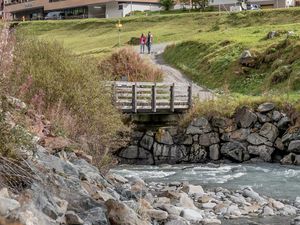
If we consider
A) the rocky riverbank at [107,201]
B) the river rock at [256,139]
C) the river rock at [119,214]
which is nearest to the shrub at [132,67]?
the river rock at [256,139]

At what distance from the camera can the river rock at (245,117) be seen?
29.7 metres

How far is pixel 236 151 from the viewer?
29438 mm

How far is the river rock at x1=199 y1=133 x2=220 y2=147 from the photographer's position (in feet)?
98.9

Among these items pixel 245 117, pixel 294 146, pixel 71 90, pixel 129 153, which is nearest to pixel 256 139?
pixel 245 117

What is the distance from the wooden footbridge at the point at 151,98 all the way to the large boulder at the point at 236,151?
10.5 ft

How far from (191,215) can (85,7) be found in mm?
89514

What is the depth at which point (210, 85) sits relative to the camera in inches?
1604

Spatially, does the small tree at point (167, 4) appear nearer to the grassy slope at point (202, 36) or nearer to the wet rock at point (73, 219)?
the grassy slope at point (202, 36)

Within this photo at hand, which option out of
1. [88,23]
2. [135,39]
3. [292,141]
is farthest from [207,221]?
[88,23]

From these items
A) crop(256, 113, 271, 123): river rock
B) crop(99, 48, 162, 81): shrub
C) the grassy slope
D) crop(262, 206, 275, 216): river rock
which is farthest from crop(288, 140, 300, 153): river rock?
crop(99, 48, 162, 81): shrub

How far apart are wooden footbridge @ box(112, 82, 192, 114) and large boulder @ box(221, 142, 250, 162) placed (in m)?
3.21

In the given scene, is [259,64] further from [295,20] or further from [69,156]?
[69,156]

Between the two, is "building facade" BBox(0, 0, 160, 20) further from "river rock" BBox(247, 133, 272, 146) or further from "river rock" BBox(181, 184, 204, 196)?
"river rock" BBox(181, 184, 204, 196)

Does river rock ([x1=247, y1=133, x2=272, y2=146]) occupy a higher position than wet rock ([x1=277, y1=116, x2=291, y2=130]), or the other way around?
wet rock ([x1=277, y1=116, x2=291, y2=130])
